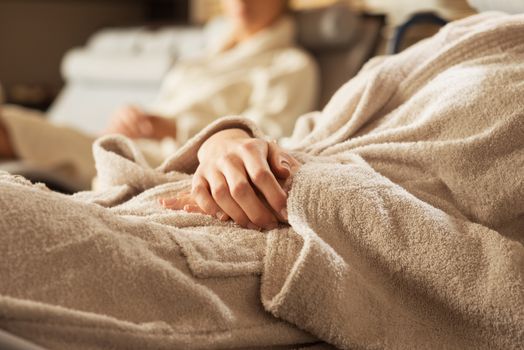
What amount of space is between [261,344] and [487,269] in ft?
0.68

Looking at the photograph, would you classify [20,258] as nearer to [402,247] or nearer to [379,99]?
[402,247]

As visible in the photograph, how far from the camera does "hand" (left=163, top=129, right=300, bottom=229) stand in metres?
0.63

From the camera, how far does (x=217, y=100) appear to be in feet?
7.67

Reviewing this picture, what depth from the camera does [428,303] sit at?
622 mm

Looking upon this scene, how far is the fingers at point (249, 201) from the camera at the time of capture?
633 millimetres

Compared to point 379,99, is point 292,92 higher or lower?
lower

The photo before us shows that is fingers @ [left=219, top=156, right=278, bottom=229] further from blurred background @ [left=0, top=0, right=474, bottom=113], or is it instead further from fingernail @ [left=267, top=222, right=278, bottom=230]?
blurred background @ [left=0, top=0, right=474, bottom=113]

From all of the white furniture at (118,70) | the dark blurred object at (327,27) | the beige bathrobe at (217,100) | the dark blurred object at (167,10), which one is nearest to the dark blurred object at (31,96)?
the white furniture at (118,70)

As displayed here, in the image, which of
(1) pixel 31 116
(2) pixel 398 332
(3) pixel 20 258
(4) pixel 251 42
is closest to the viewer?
(3) pixel 20 258

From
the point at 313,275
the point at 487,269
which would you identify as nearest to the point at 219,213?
the point at 313,275

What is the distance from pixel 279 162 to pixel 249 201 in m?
0.05

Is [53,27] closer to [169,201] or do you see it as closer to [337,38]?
[337,38]

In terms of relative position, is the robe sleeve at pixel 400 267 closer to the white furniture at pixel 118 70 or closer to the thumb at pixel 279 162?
the thumb at pixel 279 162

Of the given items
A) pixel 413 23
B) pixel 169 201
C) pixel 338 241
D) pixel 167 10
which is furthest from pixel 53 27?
pixel 338 241
